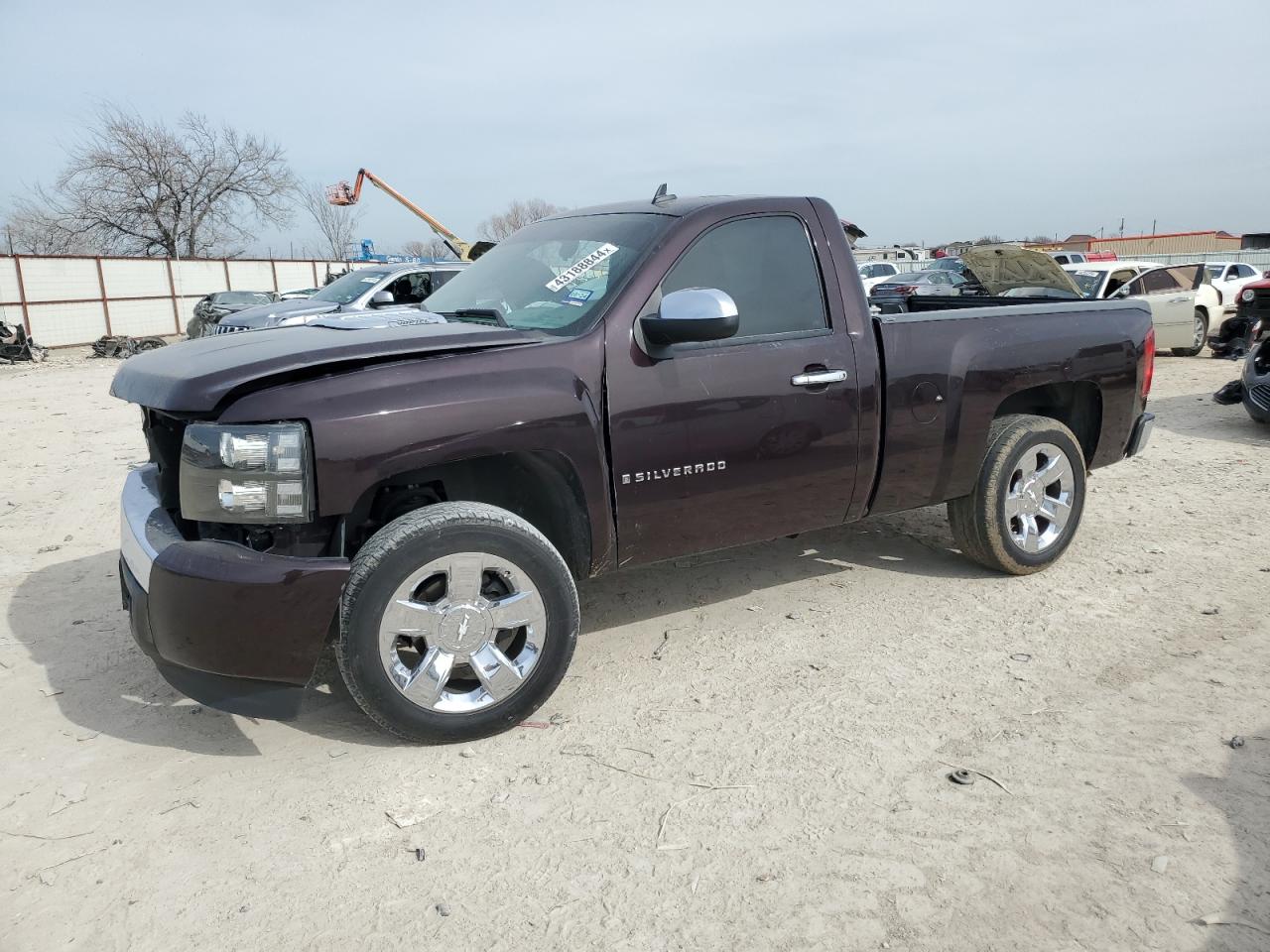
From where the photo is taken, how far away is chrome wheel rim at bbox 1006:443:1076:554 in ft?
15.3

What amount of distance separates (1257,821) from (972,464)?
2.10m

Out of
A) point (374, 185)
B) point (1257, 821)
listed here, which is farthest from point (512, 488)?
point (374, 185)

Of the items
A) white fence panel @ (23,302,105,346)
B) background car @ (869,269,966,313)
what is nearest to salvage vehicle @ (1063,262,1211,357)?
background car @ (869,269,966,313)

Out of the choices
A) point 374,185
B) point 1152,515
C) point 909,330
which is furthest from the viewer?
point 374,185

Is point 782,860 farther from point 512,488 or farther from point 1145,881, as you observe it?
point 512,488

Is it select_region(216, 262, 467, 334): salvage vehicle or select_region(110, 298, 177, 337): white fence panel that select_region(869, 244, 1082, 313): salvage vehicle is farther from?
select_region(110, 298, 177, 337): white fence panel

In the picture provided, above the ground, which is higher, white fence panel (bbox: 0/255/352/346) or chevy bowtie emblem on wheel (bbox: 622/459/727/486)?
white fence panel (bbox: 0/255/352/346)

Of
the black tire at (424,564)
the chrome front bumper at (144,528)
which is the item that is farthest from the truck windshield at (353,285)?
the black tire at (424,564)

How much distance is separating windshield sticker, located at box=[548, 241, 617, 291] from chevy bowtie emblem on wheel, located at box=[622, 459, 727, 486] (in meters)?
0.88

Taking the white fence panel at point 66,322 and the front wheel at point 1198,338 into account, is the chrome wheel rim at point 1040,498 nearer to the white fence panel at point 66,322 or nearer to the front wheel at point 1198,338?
the front wheel at point 1198,338

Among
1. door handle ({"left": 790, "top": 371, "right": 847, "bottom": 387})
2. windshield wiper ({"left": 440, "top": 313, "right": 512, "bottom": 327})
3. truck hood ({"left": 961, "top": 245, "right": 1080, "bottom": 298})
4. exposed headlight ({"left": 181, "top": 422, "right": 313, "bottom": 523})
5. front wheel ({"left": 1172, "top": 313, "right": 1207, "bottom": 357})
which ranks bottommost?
front wheel ({"left": 1172, "top": 313, "right": 1207, "bottom": 357})

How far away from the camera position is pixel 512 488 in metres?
3.61

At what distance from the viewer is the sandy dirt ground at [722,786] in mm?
2373

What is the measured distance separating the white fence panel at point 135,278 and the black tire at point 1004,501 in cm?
2638
